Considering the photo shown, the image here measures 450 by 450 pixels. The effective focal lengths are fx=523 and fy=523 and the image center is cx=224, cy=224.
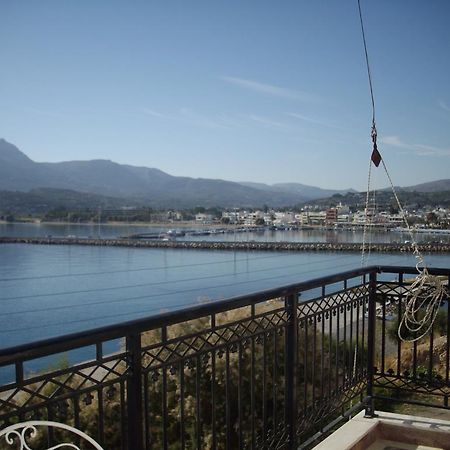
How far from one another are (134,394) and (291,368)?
33.9 inches

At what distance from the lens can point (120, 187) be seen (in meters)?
165

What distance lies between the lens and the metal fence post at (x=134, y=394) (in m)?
1.30

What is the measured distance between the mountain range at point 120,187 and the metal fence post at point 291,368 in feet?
351

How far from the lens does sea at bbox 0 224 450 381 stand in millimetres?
32219

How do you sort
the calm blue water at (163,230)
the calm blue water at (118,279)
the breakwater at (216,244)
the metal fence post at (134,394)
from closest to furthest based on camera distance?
the metal fence post at (134,394), the calm blue water at (118,279), the breakwater at (216,244), the calm blue water at (163,230)

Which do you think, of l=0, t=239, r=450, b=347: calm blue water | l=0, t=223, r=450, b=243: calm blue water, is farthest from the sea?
l=0, t=223, r=450, b=243: calm blue water

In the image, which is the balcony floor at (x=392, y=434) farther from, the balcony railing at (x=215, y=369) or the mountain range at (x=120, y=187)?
the mountain range at (x=120, y=187)

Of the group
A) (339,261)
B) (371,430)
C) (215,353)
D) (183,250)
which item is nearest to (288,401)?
(215,353)

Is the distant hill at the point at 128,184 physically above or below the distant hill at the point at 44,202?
above

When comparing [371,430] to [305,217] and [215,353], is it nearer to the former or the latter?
[215,353]

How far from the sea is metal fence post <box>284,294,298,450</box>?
1671cm

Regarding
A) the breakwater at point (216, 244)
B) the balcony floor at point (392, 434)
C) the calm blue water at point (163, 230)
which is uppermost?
the balcony floor at point (392, 434)

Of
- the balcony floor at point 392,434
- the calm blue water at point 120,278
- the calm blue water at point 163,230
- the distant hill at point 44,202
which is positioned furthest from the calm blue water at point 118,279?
the distant hill at point 44,202

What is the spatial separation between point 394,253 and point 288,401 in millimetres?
54607
